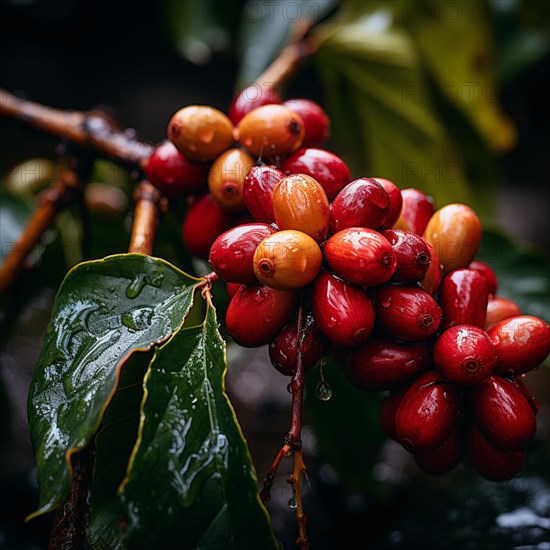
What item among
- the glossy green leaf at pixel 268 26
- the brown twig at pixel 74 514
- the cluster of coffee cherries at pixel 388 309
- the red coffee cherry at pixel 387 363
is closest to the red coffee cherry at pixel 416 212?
the cluster of coffee cherries at pixel 388 309

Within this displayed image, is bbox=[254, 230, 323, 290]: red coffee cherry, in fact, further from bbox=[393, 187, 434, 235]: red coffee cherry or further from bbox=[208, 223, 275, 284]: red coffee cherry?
bbox=[393, 187, 434, 235]: red coffee cherry

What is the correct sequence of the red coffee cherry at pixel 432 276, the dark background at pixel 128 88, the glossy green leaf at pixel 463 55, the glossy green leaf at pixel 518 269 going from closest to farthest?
the red coffee cherry at pixel 432 276
the glossy green leaf at pixel 518 269
the glossy green leaf at pixel 463 55
the dark background at pixel 128 88

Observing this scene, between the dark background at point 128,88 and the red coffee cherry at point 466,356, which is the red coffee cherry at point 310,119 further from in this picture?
the dark background at point 128,88

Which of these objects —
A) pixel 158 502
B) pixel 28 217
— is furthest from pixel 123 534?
pixel 28 217

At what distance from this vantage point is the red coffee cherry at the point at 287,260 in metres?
0.47

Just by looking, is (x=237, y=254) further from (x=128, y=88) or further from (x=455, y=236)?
(x=128, y=88)

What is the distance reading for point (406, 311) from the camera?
1.63ft

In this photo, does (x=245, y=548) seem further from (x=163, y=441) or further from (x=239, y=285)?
(x=239, y=285)

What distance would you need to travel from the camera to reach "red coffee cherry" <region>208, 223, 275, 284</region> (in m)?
0.50

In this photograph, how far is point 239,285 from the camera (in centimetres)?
55

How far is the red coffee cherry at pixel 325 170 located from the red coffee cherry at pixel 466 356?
16 centimetres

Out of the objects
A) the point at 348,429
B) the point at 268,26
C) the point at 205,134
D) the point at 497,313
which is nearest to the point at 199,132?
the point at 205,134

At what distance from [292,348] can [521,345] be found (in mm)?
184

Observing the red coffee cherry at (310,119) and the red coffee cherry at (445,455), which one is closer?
the red coffee cherry at (445,455)
